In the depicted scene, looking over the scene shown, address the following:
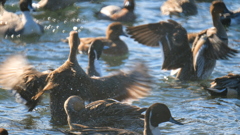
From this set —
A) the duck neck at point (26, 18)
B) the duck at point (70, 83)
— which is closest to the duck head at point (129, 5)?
the duck neck at point (26, 18)

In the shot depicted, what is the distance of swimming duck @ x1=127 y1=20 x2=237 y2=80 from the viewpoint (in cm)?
873

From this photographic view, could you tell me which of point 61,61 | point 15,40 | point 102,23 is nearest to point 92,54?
point 61,61

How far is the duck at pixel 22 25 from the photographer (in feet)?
39.6

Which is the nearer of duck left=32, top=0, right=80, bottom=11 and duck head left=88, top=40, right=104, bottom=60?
duck head left=88, top=40, right=104, bottom=60

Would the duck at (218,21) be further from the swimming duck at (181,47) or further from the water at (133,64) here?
the swimming duck at (181,47)

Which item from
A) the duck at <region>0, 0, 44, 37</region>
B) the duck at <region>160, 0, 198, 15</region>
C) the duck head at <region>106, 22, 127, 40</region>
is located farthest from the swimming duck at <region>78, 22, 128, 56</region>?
the duck at <region>160, 0, 198, 15</region>

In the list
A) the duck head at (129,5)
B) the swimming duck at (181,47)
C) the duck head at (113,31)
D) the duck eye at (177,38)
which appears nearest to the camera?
the swimming duck at (181,47)

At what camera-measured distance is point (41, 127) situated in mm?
6578

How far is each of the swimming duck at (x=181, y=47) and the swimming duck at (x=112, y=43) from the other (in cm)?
184

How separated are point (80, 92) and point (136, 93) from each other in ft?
2.50

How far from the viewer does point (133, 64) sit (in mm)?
6895

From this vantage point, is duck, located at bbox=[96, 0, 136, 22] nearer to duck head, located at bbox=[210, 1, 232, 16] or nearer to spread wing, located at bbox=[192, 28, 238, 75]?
duck head, located at bbox=[210, 1, 232, 16]

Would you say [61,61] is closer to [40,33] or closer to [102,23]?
[40,33]

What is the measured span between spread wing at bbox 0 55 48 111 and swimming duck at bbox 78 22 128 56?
3.92 metres
